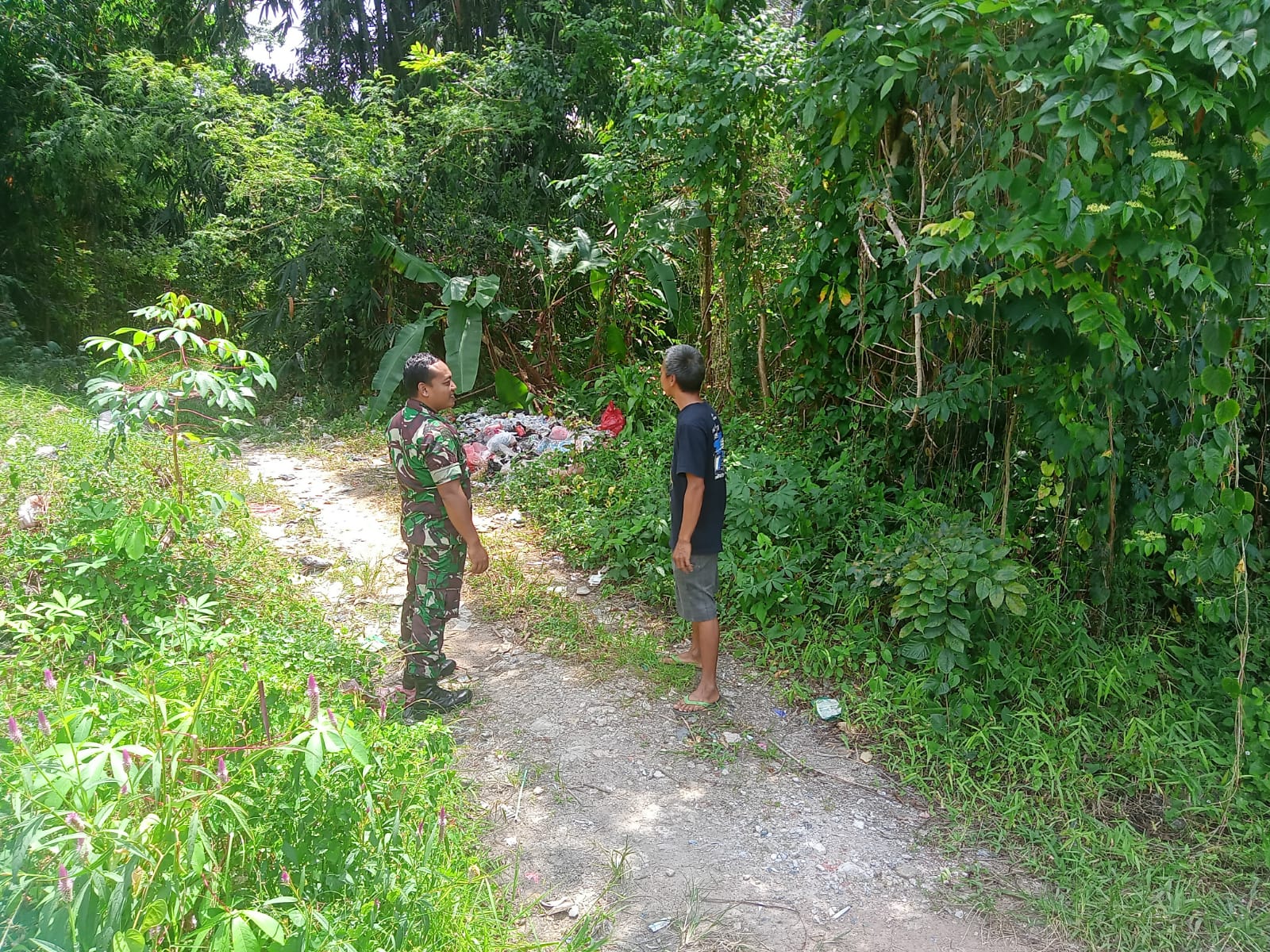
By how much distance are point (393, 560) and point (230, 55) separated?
412 inches

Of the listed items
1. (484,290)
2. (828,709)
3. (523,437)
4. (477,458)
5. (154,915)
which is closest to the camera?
(154,915)

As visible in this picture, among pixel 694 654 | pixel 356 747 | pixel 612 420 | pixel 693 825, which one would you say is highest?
pixel 612 420

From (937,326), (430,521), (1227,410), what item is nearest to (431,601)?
(430,521)

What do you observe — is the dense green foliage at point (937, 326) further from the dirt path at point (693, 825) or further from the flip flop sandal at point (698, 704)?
the flip flop sandal at point (698, 704)

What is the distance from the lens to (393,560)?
5.56 m

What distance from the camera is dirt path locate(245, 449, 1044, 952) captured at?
263 centimetres

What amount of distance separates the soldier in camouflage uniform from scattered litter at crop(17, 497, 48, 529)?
242 cm

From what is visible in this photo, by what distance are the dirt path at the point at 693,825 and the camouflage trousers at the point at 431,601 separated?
0.30 m

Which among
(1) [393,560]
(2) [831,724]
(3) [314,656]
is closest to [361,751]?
(3) [314,656]

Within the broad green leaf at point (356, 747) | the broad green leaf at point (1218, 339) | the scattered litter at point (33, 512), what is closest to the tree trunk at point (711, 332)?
the broad green leaf at point (1218, 339)

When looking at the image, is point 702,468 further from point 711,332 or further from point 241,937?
point 711,332

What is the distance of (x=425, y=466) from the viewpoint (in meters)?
3.56

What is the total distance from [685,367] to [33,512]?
3.80 m

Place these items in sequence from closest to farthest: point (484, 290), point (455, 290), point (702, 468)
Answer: point (702, 468)
point (455, 290)
point (484, 290)
